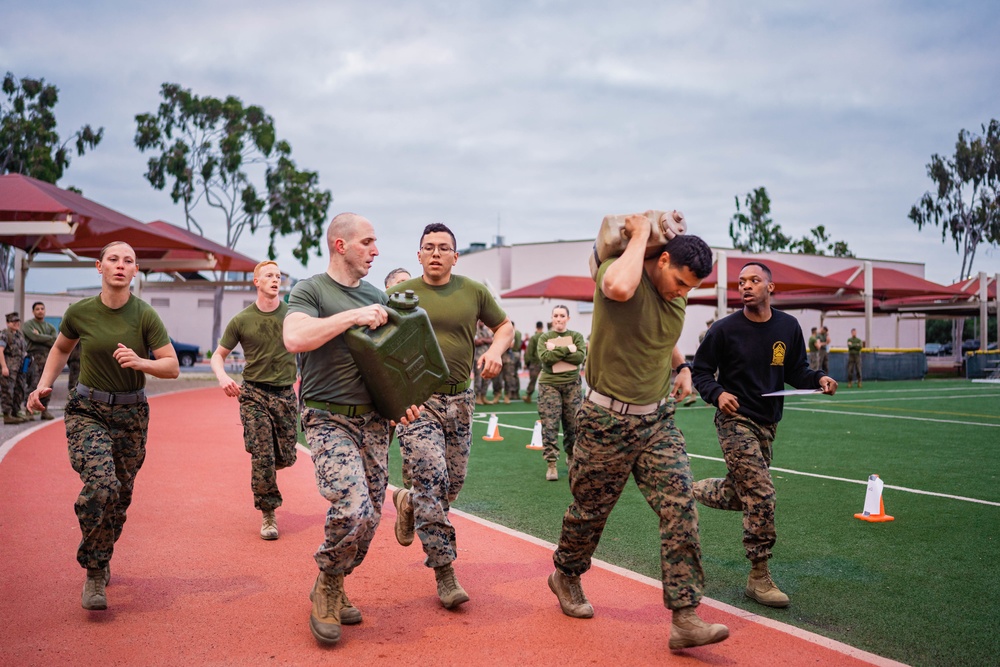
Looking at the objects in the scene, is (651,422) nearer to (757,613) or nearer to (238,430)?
(757,613)

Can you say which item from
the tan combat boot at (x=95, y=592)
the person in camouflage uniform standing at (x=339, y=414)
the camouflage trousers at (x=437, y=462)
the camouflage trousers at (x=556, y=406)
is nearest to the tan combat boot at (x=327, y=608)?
the person in camouflage uniform standing at (x=339, y=414)

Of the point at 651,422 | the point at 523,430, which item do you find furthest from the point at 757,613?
the point at 523,430

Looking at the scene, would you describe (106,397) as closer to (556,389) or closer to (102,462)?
(102,462)

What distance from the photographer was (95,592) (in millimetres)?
5039

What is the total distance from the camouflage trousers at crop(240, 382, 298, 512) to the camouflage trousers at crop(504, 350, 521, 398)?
15.8m

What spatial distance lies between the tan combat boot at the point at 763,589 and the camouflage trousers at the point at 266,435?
3.96 meters

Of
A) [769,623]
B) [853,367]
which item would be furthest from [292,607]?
[853,367]

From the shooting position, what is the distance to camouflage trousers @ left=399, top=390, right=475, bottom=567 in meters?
5.11

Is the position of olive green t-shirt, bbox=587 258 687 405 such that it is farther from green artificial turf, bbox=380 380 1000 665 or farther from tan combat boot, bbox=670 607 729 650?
green artificial turf, bbox=380 380 1000 665

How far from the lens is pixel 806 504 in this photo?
8336mm

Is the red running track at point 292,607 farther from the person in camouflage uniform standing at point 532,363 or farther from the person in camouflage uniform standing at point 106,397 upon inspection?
the person in camouflage uniform standing at point 532,363

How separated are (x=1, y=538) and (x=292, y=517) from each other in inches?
94.3

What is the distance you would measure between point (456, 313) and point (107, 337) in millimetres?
2254

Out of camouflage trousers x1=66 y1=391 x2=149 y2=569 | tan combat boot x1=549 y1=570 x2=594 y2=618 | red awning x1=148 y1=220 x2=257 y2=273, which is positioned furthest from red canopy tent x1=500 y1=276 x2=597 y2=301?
tan combat boot x1=549 y1=570 x2=594 y2=618
